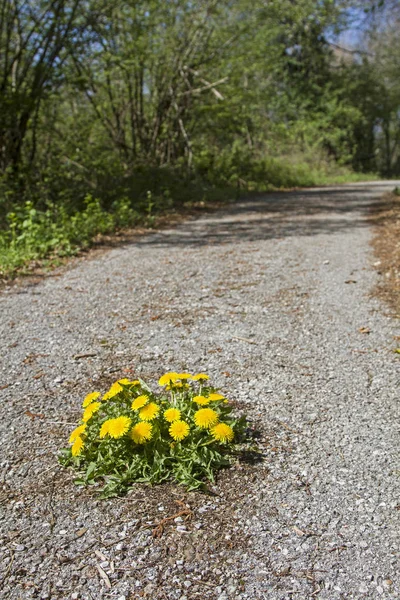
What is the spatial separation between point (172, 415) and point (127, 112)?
12.8 meters

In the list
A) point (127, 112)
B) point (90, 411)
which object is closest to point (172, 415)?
point (90, 411)

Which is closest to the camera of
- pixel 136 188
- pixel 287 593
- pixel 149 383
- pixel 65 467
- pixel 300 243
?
pixel 287 593

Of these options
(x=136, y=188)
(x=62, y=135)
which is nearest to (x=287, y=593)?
(x=136, y=188)

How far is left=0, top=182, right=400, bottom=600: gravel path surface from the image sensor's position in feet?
6.33

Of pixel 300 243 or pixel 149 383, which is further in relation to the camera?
pixel 300 243

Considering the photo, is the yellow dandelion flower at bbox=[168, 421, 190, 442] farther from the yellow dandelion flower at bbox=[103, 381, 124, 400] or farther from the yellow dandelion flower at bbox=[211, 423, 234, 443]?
the yellow dandelion flower at bbox=[103, 381, 124, 400]

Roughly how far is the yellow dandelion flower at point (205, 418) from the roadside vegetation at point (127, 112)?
4.41 m

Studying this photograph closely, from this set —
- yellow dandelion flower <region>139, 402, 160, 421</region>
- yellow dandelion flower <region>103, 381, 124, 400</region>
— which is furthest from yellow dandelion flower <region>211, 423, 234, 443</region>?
yellow dandelion flower <region>103, 381, 124, 400</region>

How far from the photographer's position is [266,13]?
46.1ft

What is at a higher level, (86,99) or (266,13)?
(266,13)

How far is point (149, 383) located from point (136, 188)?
900 centimetres

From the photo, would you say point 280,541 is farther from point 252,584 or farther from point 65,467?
point 65,467

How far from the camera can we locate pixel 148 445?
248 centimetres

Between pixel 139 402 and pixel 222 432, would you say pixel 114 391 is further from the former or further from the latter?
pixel 222 432
